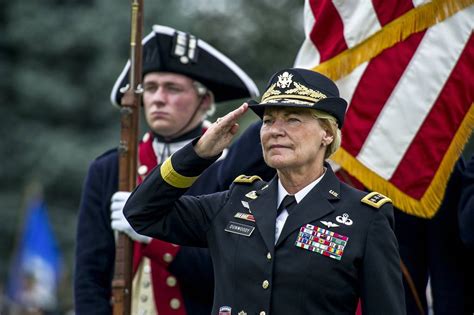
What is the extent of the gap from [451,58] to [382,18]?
40 centimetres

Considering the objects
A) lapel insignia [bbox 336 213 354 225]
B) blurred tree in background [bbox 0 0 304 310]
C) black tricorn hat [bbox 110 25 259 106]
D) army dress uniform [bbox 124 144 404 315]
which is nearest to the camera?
army dress uniform [bbox 124 144 404 315]

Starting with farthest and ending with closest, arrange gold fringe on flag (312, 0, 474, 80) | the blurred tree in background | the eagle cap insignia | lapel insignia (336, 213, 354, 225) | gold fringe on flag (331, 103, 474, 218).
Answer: the blurred tree in background, gold fringe on flag (312, 0, 474, 80), gold fringe on flag (331, 103, 474, 218), the eagle cap insignia, lapel insignia (336, 213, 354, 225)

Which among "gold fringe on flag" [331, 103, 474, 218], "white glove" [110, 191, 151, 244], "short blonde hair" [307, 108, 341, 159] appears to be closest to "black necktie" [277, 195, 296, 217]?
"short blonde hair" [307, 108, 341, 159]

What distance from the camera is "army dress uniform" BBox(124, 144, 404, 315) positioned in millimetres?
4766

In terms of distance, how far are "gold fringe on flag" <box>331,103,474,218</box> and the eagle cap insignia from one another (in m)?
1.34

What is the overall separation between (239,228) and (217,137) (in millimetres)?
368

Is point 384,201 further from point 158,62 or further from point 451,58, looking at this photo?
point 158,62

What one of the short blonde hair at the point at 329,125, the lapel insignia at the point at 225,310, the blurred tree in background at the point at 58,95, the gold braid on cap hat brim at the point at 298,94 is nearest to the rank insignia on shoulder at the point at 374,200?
the short blonde hair at the point at 329,125

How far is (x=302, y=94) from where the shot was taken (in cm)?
494

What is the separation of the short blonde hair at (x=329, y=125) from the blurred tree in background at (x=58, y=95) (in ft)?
53.7

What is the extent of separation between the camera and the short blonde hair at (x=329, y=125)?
195 inches

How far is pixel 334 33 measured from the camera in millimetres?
6477

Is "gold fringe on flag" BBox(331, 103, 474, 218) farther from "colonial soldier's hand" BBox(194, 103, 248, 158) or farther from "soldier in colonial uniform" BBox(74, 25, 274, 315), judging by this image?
"colonial soldier's hand" BBox(194, 103, 248, 158)

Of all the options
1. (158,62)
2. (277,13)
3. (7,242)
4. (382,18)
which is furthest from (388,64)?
(277,13)
